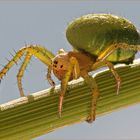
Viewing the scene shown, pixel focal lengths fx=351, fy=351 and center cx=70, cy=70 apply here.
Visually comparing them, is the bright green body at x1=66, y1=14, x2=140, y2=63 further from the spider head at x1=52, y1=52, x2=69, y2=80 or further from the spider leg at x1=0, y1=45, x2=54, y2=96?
the spider leg at x1=0, y1=45, x2=54, y2=96

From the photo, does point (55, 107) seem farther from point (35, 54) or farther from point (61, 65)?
point (35, 54)

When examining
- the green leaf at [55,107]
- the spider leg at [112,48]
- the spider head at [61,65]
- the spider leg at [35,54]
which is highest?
the spider leg at [35,54]

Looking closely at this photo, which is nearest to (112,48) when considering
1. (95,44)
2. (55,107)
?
(95,44)

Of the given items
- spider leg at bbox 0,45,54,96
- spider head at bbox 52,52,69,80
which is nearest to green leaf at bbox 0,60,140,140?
spider head at bbox 52,52,69,80

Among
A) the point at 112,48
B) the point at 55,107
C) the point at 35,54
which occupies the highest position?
the point at 35,54

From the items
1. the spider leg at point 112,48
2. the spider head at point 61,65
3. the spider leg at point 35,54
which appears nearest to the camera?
the spider leg at point 112,48

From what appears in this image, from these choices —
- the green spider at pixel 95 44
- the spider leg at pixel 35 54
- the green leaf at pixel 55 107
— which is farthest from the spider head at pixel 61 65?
the green leaf at pixel 55 107

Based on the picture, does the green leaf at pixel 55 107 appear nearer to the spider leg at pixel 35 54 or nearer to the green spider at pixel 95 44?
the green spider at pixel 95 44

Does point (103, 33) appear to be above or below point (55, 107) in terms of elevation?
above

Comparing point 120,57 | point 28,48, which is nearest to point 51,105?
point 120,57
